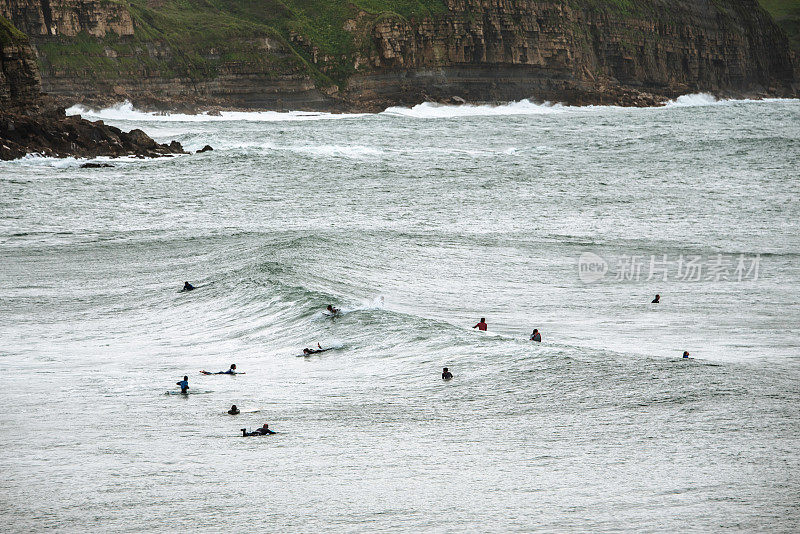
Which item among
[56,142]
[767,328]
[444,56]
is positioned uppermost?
[444,56]

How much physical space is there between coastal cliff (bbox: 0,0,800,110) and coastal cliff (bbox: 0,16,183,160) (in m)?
51.9

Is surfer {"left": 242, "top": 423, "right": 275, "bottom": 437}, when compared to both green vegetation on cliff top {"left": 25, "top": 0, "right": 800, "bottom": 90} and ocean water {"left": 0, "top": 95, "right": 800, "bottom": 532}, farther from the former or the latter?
green vegetation on cliff top {"left": 25, "top": 0, "right": 800, "bottom": 90}

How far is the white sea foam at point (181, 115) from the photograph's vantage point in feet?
369

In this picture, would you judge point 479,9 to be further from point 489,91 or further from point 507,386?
point 507,386

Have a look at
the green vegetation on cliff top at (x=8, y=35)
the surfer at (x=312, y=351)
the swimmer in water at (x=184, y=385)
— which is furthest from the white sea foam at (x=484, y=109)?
the swimmer in water at (x=184, y=385)

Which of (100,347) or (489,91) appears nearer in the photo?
(100,347)

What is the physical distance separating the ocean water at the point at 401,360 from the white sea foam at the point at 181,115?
67146 mm

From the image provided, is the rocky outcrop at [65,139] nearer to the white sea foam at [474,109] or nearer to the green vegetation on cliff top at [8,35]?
the green vegetation on cliff top at [8,35]

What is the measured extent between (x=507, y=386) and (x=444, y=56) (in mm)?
136300

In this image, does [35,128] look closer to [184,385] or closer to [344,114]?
[184,385]

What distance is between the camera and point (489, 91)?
15200cm


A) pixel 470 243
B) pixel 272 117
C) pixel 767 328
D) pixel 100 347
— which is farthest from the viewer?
pixel 272 117

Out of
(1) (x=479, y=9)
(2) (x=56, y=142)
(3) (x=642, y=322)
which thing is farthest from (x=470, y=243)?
(1) (x=479, y=9)

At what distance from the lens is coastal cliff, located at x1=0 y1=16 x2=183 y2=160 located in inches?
2285
